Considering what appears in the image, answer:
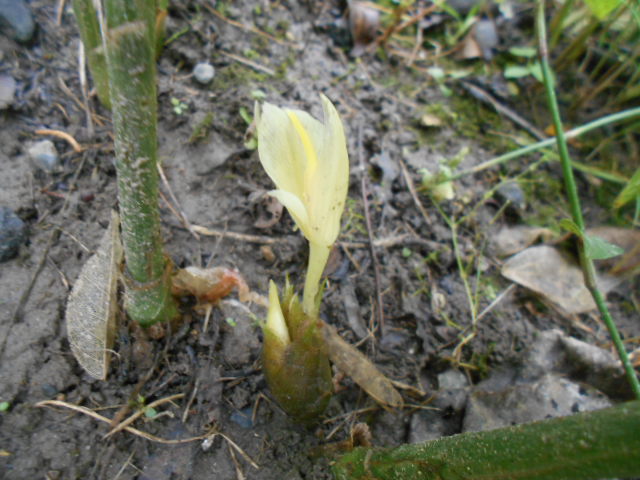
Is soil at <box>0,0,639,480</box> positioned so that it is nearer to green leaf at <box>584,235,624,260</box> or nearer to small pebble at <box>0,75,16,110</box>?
small pebble at <box>0,75,16,110</box>

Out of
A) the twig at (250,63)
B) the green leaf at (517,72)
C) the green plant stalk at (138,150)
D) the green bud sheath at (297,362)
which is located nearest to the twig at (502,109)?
the green leaf at (517,72)

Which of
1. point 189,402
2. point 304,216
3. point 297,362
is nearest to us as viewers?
point 304,216

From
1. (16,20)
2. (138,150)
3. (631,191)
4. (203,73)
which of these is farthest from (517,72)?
(16,20)

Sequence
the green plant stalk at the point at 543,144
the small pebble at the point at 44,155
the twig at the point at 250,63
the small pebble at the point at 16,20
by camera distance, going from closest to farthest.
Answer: the small pebble at the point at 44,155 < the small pebble at the point at 16,20 < the green plant stalk at the point at 543,144 < the twig at the point at 250,63

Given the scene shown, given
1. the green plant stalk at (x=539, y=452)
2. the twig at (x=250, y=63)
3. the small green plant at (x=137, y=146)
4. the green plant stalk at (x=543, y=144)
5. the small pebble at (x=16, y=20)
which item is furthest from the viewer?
the twig at (x=250, y=63)

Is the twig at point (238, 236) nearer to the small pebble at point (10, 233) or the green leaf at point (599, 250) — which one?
the small pebble at point (10, 233)

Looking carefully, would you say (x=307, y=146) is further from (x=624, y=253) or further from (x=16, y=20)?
(x=624, y=253)

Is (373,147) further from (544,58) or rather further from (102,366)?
Answer: (102,366)
